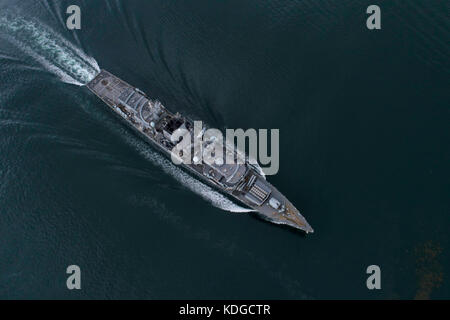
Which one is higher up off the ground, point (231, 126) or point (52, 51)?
point (52, 51)

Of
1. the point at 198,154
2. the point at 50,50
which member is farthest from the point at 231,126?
the point at 50,50

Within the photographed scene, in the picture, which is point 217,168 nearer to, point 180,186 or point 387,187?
point 180,186

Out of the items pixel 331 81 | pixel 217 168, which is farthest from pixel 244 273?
pixel 331 81

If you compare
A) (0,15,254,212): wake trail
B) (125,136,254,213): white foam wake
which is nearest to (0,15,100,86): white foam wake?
(0,15,254,212): wake trail

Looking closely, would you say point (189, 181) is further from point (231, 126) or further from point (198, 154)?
point (231, 126)

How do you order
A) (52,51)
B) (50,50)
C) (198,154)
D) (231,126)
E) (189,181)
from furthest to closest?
1. (50,50)
2. (52,51)
3. (231,126)
4. (189,181)
5. (198,154)

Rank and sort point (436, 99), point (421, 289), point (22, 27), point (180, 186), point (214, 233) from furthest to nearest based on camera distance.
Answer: point (22, 27)
point (436, 99)
point (180, 186)
point (214, 233)
point (421, 289)
